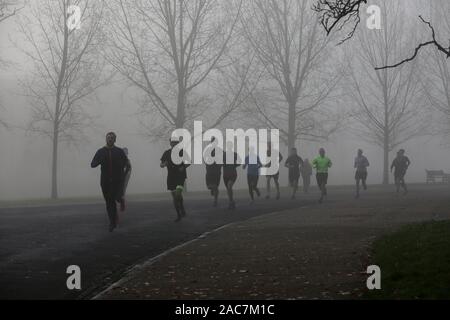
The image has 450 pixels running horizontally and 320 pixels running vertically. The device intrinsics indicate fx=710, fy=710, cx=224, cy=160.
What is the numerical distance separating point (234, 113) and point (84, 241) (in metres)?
27.7

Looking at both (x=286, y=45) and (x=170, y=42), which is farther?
(x=286, y=45)

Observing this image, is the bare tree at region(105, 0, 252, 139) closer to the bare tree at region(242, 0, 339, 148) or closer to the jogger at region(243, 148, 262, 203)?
the bare tree at region(242, 0, 339, 148)

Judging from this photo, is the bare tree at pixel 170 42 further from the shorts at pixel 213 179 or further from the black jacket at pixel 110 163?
the black jacket at pixel 110 163

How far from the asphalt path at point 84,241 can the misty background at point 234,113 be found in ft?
41.8

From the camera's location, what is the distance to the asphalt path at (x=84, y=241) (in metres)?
8.63

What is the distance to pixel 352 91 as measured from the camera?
41.2 m

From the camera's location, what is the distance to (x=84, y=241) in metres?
12.6

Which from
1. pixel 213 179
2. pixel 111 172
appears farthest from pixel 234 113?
pixel 111 172

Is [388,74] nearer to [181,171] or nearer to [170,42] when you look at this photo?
[170,42]

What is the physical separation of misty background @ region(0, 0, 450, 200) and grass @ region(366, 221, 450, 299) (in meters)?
21.5

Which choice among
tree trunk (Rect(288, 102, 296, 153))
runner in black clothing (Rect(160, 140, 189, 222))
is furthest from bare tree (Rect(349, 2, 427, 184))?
runner in black clothing (Rect(160, 140, 189, 222))

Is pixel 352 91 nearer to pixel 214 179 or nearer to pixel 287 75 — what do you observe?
A: pixel 287 75

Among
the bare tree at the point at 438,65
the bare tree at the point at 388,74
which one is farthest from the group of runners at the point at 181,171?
the bare tree at the point at 438,65

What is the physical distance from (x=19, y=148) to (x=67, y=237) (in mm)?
51416
